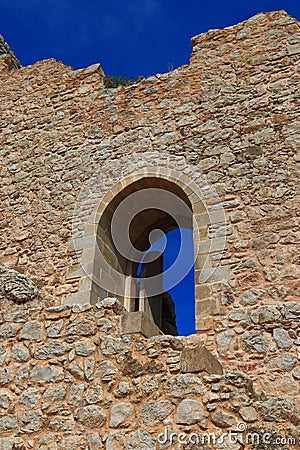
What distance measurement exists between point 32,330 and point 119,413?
1.09m

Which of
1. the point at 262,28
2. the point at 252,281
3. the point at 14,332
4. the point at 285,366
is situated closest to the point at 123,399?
the point at 14,332

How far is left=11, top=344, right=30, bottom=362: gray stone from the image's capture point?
438cm

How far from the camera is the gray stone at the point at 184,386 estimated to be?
378 cm

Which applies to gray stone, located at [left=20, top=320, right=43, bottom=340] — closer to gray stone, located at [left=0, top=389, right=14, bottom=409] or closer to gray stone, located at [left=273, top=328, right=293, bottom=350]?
gray stone, located at [left=0, top=389, right=14, bottom=409]

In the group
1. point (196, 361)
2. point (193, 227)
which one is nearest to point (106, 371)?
point (196, 361)

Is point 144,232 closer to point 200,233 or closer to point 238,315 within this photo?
point 200,233

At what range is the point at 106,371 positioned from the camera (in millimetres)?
4098

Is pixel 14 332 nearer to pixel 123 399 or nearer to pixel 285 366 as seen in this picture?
pixel 123 399

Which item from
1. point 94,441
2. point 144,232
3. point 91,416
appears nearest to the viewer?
point 94,441

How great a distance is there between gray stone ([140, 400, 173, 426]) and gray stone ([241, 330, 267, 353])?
2.02m

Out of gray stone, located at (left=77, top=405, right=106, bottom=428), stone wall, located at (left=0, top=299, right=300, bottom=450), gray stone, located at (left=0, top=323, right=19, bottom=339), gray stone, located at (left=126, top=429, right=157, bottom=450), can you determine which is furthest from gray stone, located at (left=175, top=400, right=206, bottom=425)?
gray stone, located at (left=0, top=323, right=19, bottom=339)

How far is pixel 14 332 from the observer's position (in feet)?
14.8

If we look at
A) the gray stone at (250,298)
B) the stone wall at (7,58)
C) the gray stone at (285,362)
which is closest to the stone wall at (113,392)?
the gray stone at (285,362)

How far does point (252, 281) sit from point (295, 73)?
122 inches
